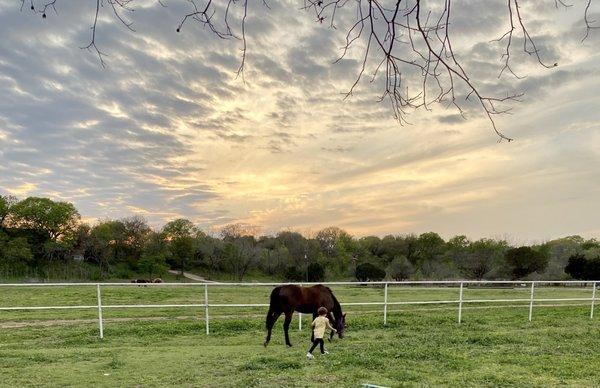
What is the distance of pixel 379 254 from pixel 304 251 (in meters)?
12.1

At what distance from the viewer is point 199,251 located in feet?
220

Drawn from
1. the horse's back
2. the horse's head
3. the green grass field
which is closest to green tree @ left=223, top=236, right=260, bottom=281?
the green grass field

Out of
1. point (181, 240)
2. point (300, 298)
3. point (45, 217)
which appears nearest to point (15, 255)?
point (45, 217)

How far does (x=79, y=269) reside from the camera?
5972cm

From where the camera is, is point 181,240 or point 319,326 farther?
point 181,240

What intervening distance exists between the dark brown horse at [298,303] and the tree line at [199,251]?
141 feet

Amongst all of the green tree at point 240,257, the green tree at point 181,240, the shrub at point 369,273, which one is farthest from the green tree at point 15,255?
the shrub at point 369,273

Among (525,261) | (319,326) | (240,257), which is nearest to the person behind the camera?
(319,326)

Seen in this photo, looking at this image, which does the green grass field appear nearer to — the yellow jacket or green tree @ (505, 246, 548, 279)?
the yellow jacket

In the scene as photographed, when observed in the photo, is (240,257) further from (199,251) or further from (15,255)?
(15,255)

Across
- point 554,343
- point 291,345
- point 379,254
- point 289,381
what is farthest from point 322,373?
point 379,254

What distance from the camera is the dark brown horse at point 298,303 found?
8.82 metres

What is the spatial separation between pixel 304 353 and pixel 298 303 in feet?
4.02

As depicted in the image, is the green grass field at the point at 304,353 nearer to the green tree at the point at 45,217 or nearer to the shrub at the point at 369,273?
the shrub at the point at 369,273
